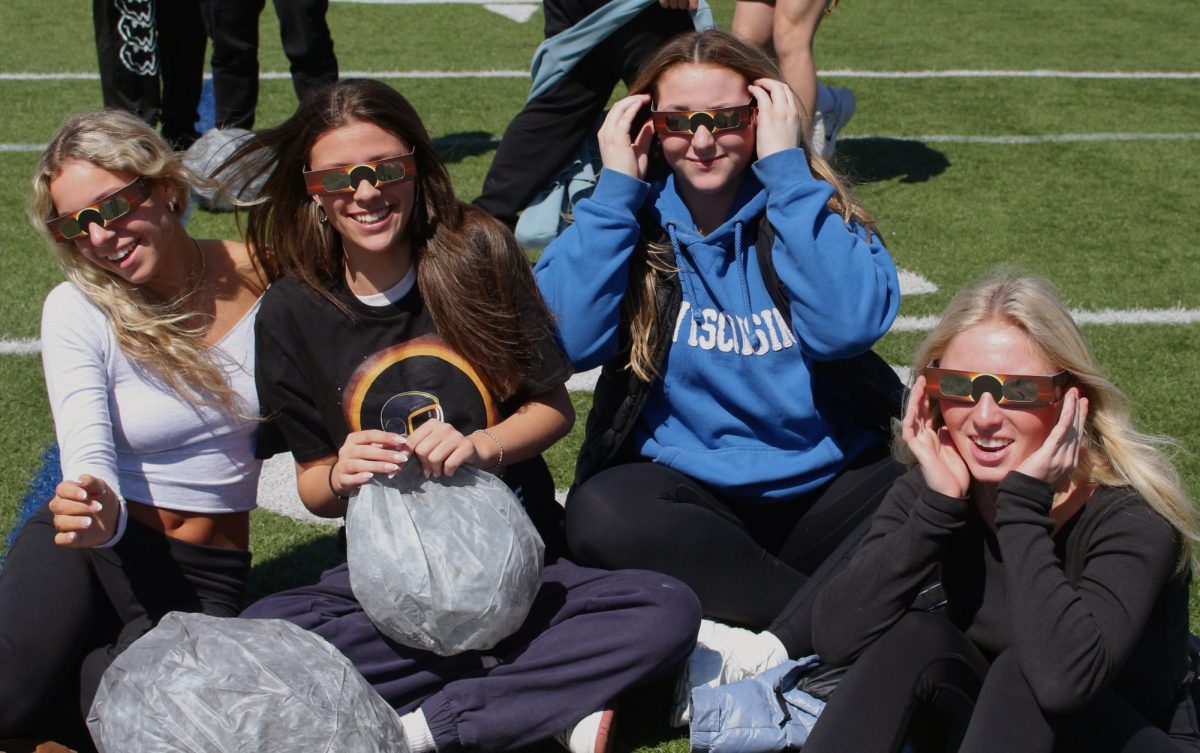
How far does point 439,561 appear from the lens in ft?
9.05

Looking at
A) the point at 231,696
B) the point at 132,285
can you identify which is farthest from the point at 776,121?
the point at 231,696

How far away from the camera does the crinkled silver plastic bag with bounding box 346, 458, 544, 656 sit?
276cm

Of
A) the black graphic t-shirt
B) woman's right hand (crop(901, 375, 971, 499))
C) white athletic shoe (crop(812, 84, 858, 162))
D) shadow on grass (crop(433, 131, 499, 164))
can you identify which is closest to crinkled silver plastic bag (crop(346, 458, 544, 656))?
the black graphic t-shirt

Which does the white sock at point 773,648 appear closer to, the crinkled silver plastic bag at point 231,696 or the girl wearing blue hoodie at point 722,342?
the girl wearing blue hoodie at point 722,342

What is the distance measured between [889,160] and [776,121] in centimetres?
448

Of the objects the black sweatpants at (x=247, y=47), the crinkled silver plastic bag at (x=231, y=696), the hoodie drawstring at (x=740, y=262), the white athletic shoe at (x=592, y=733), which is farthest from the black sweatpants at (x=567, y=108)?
the crinkled silver plastic bag at (x=231, y=696)

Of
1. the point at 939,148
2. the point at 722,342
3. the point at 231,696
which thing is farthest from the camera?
the point at 939,148

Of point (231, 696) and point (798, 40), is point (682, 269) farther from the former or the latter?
point (798, 40)

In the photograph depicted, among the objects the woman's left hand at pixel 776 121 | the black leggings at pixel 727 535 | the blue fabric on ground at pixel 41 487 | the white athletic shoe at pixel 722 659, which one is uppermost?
the woman's left hand at pixel 776 121

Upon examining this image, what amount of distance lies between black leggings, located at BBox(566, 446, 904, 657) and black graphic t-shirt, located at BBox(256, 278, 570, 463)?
37 centimetres

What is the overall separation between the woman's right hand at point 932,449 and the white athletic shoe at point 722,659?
0.64 metres

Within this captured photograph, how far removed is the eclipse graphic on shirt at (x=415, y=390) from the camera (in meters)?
3.03

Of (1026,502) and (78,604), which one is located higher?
(1026,502)

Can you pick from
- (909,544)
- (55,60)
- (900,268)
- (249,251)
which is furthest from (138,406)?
(55,60)
